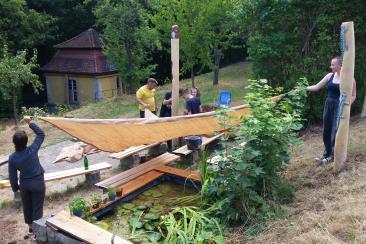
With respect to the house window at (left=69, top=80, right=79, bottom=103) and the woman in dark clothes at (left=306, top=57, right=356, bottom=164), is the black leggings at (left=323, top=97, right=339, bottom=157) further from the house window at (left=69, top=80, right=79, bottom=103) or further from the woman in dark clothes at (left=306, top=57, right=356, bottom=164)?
the house window at (left=69, top=80, right=79, bottom=103)

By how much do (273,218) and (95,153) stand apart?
17.0 ft

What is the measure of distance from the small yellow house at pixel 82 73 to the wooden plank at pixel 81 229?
18.3m

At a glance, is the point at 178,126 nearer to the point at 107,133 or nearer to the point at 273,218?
the point at 107,133

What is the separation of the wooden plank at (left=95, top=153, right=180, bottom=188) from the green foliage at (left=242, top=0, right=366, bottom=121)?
242cm

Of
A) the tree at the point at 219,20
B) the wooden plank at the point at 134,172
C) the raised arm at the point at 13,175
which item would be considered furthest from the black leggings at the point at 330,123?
the tree at the point at 219,20

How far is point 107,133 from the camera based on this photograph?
4570 millimetres

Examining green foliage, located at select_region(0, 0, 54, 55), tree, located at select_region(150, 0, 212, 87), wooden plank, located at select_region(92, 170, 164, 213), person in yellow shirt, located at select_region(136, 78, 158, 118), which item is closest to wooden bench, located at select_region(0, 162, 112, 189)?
wooden plank, located at select_region(92, 170, 164, 213)

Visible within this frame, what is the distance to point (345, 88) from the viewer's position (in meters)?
4.44

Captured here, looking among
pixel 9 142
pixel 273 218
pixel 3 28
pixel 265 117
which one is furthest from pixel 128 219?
pixel 3 28

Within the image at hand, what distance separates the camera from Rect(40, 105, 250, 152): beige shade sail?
4.37 metres

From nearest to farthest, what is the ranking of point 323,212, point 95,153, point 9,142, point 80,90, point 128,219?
1. point 323,212
2. point 128,219
3. point 95,153
4. point 9,142
5. point 80,90

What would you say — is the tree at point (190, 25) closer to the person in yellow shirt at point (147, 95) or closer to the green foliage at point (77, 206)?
the person in yellow shirt at point (147, 95)

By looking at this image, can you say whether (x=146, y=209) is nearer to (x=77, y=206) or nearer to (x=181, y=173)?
(x=77, y=206)

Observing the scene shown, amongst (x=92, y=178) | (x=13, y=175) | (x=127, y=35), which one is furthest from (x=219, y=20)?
(x=13, y=175)
